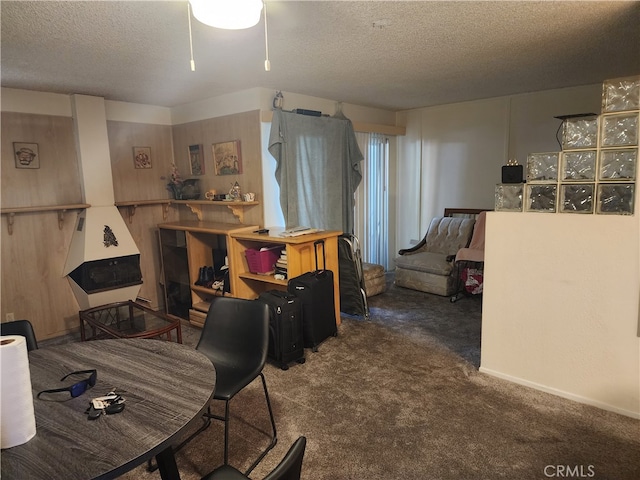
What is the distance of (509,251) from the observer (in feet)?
8.67

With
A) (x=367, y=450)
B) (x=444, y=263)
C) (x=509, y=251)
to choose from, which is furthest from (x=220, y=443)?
(x=444, y=263)

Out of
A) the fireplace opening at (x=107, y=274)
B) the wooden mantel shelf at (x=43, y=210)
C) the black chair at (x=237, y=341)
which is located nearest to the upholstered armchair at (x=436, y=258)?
the black chair at (x=237, y=341)

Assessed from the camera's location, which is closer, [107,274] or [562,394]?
[562,394]

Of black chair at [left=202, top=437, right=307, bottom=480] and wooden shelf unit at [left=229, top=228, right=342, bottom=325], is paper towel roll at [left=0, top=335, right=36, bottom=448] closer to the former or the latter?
black chair at [left=202, top=437, right=307, bottom=480]

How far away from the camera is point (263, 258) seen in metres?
3.56

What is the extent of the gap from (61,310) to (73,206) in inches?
42.3

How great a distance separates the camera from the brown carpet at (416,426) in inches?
76.3

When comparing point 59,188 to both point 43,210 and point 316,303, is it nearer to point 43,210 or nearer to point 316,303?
point 43,210

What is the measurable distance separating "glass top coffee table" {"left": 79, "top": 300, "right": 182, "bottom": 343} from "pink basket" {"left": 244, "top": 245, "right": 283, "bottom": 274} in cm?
84

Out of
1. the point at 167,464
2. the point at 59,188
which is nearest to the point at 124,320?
the point at 59,188

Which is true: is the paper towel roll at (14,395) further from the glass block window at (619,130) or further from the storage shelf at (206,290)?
the glass block window at (619,130)

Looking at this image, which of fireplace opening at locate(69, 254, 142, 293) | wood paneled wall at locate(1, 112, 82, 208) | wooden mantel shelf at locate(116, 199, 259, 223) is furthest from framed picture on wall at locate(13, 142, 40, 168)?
fireplace opening at locate(69, 254, 142, 293)

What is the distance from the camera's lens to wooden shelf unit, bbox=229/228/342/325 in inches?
131

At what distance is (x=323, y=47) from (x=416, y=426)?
2.45 metres
